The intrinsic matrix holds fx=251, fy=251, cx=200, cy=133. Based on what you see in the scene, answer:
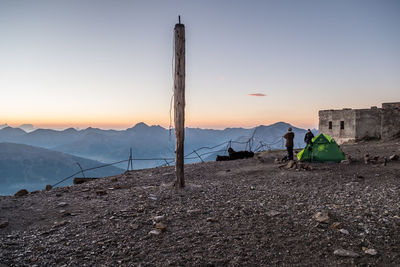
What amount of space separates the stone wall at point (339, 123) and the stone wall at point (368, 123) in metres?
0.51

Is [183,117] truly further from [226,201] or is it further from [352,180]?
[352,180]

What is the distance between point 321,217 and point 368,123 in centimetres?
3195

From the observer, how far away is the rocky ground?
4.29m

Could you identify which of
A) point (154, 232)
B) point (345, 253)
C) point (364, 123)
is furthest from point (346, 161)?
point (364, 123)

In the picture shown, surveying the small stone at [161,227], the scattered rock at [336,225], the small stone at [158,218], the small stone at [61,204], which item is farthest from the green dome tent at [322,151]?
the small stone at [61,204]

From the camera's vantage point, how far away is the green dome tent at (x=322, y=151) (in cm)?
1441

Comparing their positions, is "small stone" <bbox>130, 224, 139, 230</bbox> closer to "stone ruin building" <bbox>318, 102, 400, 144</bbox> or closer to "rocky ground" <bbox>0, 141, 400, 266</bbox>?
"rocky ground" <bbox>0, 141, 400, 266</bbox>

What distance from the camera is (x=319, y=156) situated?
14.6 m

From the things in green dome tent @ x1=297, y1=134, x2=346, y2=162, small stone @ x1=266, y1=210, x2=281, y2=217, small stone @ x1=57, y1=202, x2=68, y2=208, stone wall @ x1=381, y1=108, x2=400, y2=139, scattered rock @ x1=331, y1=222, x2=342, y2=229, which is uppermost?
stone wall @ x1=381, y1=108, x2=400, y2=139

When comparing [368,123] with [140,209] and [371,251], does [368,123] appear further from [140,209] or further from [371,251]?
[140,209]

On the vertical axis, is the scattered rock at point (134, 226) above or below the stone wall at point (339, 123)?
below

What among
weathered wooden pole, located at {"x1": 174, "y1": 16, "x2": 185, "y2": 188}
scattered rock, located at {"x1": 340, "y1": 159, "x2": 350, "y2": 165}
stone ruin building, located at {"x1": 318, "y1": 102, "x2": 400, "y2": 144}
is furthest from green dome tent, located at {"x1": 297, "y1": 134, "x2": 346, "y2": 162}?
stone ruin building, located at {"x1": 318, "y1": 102, "x2": 400, "y2": 144}

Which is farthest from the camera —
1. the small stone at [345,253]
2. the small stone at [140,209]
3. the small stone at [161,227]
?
the small stone at [140,209]

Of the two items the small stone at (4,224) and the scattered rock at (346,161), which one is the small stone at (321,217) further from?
the scattered rock at (346,161)
